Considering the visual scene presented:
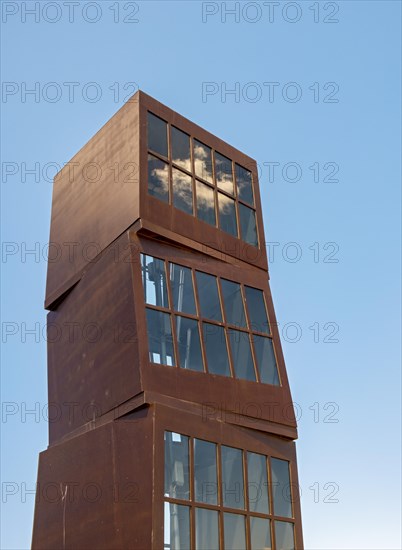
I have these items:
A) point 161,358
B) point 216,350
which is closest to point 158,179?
point 216,350

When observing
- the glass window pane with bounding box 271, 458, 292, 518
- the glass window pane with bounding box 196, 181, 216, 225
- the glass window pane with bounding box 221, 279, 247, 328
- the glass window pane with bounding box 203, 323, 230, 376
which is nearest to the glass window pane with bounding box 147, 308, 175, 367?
the glass window pane with bounding box 203, 323, 230, 376

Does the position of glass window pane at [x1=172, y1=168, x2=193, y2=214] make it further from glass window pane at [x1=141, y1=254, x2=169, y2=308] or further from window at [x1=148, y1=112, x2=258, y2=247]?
glass window pane at [x1=141, y1=254, x2=169, y2=308]

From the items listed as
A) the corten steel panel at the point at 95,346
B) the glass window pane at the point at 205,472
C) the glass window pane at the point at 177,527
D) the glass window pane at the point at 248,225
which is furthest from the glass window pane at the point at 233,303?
the glass window pane at the point at 177,527

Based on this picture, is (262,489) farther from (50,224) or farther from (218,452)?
(50,224)

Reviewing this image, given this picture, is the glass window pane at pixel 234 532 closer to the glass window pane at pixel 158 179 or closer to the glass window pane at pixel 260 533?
the glass window pane at pixel 260 533

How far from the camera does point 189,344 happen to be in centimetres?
1568

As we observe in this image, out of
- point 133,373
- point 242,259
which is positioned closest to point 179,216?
point 242,259

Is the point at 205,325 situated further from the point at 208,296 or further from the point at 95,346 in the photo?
the point at 95,346

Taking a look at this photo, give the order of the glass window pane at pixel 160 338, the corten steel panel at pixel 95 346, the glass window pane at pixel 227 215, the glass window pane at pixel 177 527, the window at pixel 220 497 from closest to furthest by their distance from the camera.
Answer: the glass window pane at pixel 177 527
the window at pixel 220 497
the glass window pane at pixel 160 338
the corten steel panel at pixel 95 346
the glass window pane at pixel 227 215

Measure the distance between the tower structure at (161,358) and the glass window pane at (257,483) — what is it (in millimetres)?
34

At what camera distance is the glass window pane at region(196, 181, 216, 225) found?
1767cm

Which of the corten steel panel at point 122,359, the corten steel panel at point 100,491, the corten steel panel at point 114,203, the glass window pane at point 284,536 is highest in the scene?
the corten steel panel at point 114,203

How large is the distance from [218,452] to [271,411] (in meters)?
1.87

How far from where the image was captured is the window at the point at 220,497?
45.6ft
